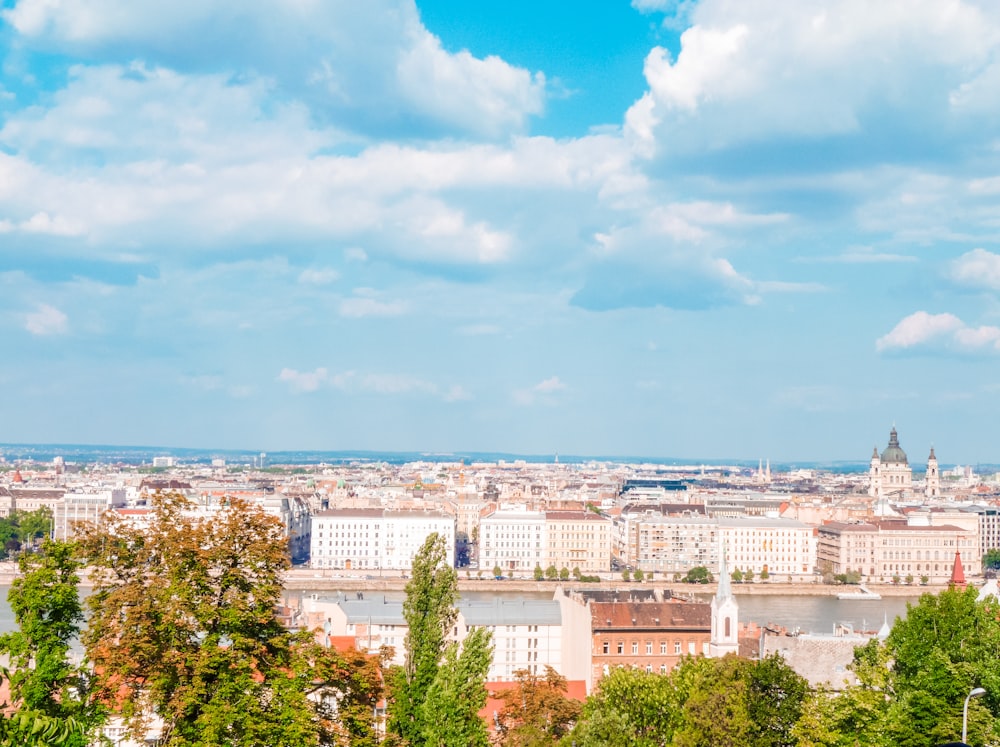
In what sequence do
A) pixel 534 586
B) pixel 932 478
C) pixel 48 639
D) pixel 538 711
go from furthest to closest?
1. pixel 932 478
2. pixel 534 586
3. pixel 538 711
4. pixel 48 639

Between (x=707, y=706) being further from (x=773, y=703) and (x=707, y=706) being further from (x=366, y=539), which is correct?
(x=366, y=539)

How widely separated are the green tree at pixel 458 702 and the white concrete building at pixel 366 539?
68.8 m

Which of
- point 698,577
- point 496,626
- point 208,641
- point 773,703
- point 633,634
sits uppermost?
point 208,641

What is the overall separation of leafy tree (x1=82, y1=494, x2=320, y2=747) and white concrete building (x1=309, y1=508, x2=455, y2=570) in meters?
71.0

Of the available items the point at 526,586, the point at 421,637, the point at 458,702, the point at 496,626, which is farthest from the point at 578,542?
the point at 458,702

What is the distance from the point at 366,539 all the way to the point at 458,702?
70510 millimetres

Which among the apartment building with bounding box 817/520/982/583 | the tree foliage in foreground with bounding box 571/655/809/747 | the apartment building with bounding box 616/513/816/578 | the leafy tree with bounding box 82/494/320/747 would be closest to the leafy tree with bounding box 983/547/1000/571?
the apartment building with bounding box 817/520/982/583

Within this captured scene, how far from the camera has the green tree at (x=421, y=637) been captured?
15266 millimetres

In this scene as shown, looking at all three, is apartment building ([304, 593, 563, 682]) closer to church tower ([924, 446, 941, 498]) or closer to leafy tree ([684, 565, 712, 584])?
leafy tree ([684, 565, 712, 584])

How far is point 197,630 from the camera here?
41.1 feet

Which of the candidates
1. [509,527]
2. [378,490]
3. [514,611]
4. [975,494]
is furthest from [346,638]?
[975,494]

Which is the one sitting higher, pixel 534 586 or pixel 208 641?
pixel 208 641

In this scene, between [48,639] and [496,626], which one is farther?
[496,626]

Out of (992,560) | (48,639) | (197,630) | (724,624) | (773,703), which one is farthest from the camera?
(992,560)
